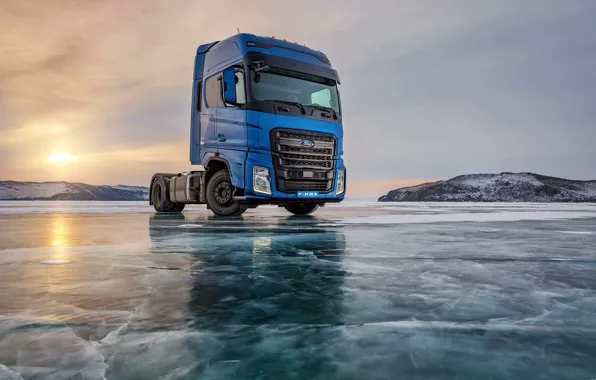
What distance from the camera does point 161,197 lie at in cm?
1562

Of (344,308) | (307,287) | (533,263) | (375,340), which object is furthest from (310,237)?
(375,340)

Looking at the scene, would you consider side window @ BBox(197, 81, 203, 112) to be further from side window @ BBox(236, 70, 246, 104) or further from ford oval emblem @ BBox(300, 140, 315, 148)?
ford oval emblem @ BBox(300, 140, 315, 148)

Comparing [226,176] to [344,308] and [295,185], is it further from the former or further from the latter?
[344,308]

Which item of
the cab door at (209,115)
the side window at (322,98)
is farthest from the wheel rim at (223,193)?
the side window at (322,98)

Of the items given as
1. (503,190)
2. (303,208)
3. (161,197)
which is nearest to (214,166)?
(303,208)

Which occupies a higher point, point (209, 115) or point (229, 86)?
point (229, 86)

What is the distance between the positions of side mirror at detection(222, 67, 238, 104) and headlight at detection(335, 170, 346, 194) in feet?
9.64

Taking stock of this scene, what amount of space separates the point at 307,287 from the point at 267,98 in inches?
311

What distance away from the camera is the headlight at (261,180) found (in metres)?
10.8

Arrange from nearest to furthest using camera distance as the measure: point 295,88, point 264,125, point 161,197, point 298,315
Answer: point 298,315
point 264,125
point 295,88
point 161,197

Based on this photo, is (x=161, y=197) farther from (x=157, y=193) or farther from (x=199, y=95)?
(x=199, y=95)

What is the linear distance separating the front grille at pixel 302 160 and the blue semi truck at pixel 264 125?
2 cm

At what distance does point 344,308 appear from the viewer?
109 inches

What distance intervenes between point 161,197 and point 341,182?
6.07m
